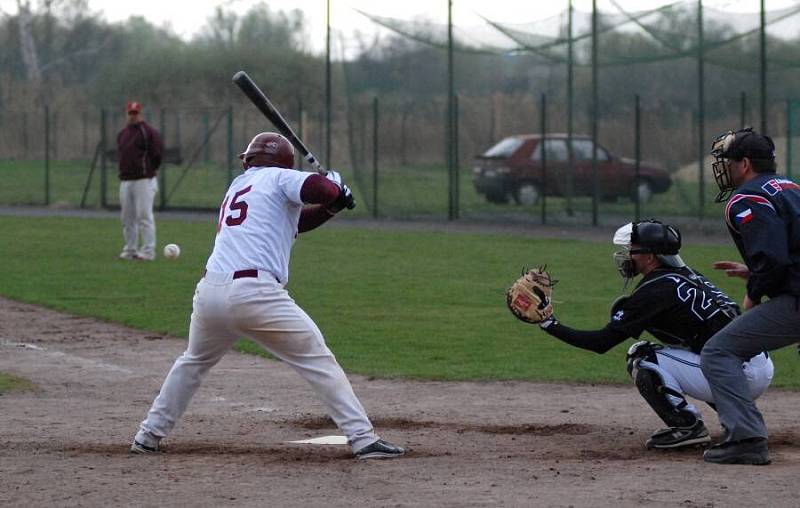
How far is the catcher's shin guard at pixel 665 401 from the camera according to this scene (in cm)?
706

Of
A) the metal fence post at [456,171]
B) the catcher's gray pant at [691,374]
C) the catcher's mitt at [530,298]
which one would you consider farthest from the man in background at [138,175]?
the catcher's gray pant at [691,374]

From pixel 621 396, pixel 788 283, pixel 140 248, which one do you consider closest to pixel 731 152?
pixel 788 283

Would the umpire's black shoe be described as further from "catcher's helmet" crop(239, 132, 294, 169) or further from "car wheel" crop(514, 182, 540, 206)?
"car wheel" crop(514, 182, 540, 206)

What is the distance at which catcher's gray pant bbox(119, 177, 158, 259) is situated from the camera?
17.8 m

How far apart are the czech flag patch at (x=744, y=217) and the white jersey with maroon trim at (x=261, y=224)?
2.15 meters

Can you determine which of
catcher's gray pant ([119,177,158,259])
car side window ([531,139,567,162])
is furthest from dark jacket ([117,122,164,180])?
car side window ([531,139,567,162])

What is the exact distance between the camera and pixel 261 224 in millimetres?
6691

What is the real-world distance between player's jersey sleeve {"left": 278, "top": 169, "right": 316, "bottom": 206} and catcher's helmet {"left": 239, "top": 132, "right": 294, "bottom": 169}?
0.24 metres

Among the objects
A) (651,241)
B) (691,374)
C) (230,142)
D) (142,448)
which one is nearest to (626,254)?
(651,241)

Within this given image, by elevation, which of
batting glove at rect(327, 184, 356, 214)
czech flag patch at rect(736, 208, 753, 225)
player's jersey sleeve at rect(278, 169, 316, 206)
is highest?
player's jersey sleeve at rect(278, 169, 316, 206)

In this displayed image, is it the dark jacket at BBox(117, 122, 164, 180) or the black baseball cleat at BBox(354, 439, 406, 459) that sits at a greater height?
the dark jacket at BBox(117, 122, 164, 180)

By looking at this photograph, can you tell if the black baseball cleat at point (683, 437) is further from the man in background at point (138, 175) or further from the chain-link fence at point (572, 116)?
the chain-link fence at point (572, 116)

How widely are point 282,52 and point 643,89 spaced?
23.5 m

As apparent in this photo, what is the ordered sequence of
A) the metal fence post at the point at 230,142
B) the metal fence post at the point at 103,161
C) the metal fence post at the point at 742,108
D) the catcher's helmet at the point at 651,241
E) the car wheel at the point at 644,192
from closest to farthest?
the catcher's helmet at the point at 651,241, the metal fence post at the point at 742,108, the car wheel at the point at 644,192, the metal fence post at the point at 230,142, the metal fence post at the point at 103,161
